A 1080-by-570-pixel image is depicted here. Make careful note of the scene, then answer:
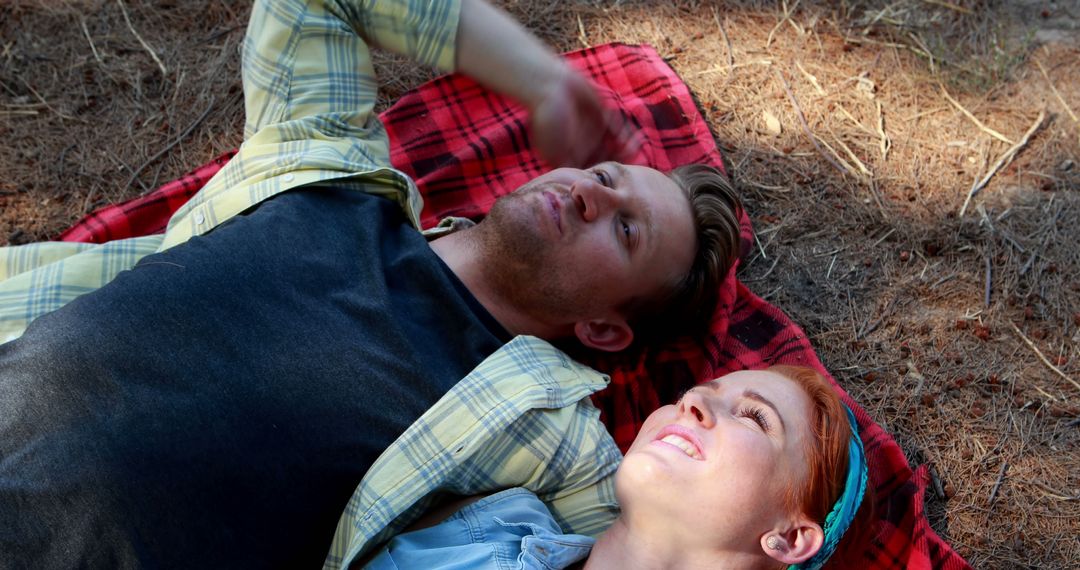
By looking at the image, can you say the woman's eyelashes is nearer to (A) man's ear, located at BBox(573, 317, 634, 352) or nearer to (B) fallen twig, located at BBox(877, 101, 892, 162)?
(A) man's ear, located at BBox(573, 317, 634, 352)

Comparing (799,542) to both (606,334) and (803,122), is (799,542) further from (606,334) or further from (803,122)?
(803,122)

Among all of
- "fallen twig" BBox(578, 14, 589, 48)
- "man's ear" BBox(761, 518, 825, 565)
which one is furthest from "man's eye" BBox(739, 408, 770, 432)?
"fallen twig" BBox(578, 14, 589, 48)

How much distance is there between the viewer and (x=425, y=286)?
9.37 feet

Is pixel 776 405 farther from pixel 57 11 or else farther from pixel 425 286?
pixel 57 11

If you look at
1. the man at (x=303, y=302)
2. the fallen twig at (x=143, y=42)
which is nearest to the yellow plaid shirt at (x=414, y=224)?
the man at (x=303, y=302)

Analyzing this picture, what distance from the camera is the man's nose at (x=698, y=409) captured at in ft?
7.20

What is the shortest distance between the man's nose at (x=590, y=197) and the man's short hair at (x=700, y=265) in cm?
38

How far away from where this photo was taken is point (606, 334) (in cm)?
314

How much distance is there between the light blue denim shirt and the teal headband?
0.63 metres

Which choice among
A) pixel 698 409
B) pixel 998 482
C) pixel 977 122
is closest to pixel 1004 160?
pixel 977 122

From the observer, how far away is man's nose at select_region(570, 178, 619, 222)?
113 inches

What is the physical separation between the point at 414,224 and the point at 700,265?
1099mm

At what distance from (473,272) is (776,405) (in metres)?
1.20

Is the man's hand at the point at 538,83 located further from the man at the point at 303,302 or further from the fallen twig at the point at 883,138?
the fallen twig at the point at 883,138
